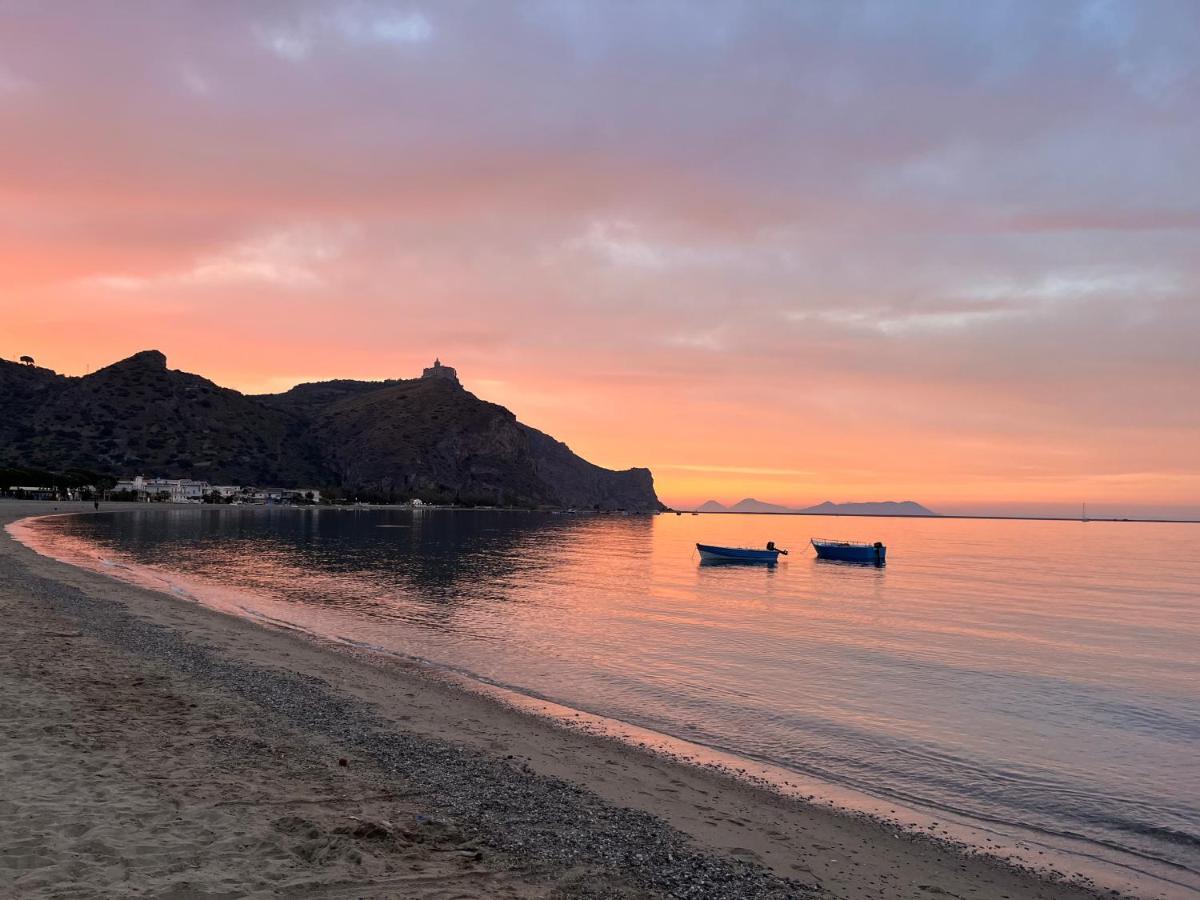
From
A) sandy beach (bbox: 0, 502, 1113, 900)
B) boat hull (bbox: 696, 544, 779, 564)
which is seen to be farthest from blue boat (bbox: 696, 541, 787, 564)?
sandy beach (bbox: 0, 502, 1113, 900)

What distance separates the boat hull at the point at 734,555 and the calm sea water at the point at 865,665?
2039 cm

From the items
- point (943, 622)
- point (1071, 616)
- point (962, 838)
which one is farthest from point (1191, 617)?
point (962, 838)

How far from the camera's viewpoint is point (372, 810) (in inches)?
402

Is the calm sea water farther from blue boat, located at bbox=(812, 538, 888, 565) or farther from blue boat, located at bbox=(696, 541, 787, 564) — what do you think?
blue boat, located at bbox=(812, 538, 888, 565)

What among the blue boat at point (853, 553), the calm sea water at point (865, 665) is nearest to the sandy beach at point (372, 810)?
the calm sea water at point (865, 665)

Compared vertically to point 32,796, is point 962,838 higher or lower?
lower

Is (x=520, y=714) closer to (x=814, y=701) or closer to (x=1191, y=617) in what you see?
(x=814, y=701)

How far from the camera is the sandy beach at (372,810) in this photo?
809cm

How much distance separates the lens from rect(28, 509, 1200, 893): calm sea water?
1527cm

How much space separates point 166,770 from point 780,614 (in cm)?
3677

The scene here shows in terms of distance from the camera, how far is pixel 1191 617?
46.2 metres

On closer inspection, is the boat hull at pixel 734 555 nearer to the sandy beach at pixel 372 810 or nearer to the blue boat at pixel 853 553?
the blue boat at pixel 853 553

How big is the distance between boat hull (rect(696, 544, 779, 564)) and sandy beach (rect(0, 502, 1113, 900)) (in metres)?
72.5

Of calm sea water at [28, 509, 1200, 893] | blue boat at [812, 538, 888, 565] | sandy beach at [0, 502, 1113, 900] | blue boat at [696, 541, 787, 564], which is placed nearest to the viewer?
sandy beach at [0, 502, 1113, 900]
